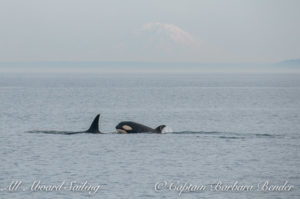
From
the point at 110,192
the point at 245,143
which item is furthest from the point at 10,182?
the point at 245,143

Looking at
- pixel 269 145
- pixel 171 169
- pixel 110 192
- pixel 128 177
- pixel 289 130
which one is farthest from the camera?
pixel 289 130

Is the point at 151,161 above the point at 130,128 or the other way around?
the other way around

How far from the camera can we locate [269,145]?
120ft

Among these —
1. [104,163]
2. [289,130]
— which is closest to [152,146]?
[104,163]

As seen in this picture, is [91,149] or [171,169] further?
[91,149]

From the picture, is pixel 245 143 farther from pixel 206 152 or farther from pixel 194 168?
pixel 194 168

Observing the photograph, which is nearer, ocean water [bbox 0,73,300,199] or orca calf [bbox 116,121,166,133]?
ocean water [bbox 0,73,300,199]

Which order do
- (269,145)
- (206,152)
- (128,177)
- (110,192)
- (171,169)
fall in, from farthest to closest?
(269,145)
(206,152)
(171,169)
(128,177)
(110,192)

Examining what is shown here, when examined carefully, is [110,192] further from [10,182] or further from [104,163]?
[104,163]

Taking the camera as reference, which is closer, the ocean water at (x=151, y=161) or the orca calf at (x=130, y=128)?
the ocean water at (x=151, y=161)

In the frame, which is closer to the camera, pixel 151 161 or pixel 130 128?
pixel 151 161

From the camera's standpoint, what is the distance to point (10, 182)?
25.4 m

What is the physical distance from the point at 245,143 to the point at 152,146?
17.0ft

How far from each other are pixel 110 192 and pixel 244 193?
4.44 metres
